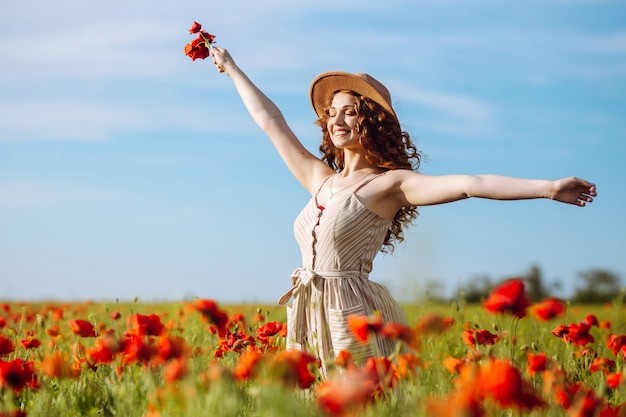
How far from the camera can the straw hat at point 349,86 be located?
372cm

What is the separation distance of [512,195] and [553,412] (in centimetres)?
122

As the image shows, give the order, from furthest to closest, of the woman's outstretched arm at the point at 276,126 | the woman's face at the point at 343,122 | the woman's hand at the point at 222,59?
the woman's hand at the point at 222,59
the woman's outstretched arm at the point at 276,126
the woman's face at the point at 343,122

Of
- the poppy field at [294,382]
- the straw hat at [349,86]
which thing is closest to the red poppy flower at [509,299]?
the poppy field at [294,382]

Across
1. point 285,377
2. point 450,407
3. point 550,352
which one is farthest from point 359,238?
point 550,352

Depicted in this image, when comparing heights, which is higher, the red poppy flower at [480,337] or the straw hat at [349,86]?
the straw hat at [349,86]

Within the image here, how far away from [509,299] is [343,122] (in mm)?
1861

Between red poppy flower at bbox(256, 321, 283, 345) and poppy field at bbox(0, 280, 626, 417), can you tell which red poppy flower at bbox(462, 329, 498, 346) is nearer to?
poppy field at bbox(0, 280, 626, 417)

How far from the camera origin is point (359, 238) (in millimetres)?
3438

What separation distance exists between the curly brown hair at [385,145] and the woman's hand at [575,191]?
958 mm

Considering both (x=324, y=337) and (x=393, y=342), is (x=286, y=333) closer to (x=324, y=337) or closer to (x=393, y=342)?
(x=324, y=337)

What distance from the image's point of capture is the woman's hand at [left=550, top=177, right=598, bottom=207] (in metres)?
2.85

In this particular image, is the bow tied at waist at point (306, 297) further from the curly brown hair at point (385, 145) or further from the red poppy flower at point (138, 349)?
the red poppy flower at point (138, 349)

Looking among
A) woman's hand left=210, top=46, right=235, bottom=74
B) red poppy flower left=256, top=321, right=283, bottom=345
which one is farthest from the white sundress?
woman's hand left=210, top=46, right=235, bottom=74

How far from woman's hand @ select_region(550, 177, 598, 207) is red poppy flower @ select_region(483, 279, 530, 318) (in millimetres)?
935
